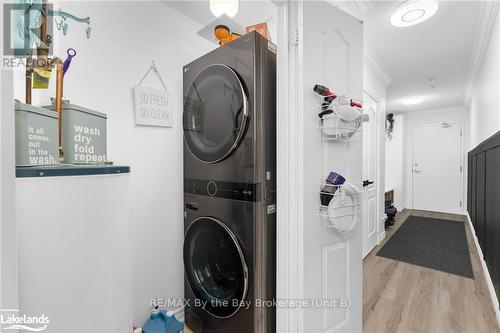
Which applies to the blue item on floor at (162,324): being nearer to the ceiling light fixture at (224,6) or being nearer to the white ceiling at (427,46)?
the ceiling light fixture at (224,6)

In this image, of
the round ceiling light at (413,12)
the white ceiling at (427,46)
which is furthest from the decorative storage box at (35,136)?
the round ceiling light at (413,12)

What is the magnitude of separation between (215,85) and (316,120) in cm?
55

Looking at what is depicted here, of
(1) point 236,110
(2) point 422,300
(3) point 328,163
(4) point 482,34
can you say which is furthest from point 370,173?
(1) point 236,110

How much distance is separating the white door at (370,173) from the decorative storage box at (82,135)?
256 centimetres

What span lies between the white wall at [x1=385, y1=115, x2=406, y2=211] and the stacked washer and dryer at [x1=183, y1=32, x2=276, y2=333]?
525 cm

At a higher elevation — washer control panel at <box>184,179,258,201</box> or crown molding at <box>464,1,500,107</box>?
crown molding at <box>464,1,500,107</box>

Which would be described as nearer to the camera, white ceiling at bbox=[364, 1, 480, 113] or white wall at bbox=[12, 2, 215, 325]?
white wall at bbox=[12, 2, 215, 325]

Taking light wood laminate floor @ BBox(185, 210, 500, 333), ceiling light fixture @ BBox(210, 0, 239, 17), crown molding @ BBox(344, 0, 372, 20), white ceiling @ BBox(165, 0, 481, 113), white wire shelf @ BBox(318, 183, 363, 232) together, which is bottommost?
light wood laminate floor @ BBox(185, 210, 500, 333)

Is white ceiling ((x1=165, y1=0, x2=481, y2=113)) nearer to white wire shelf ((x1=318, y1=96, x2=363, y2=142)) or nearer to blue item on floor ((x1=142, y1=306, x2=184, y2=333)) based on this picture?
white wire shelf ((x1=318, y1=96, x2=363, y2=142))

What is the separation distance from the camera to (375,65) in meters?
2.86

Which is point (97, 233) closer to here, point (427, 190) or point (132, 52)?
point (132, 52)

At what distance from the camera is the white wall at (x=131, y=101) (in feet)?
4.13

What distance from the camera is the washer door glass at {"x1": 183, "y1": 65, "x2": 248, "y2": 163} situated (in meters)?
1.12

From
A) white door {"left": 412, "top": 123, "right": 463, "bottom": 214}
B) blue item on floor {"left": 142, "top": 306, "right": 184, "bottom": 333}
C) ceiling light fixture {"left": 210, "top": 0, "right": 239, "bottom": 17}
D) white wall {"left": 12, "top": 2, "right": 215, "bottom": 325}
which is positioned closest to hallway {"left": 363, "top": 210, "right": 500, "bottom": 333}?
blue item on floor {"left": 142, "top": 306, "right": 184, "bottom": 333}
